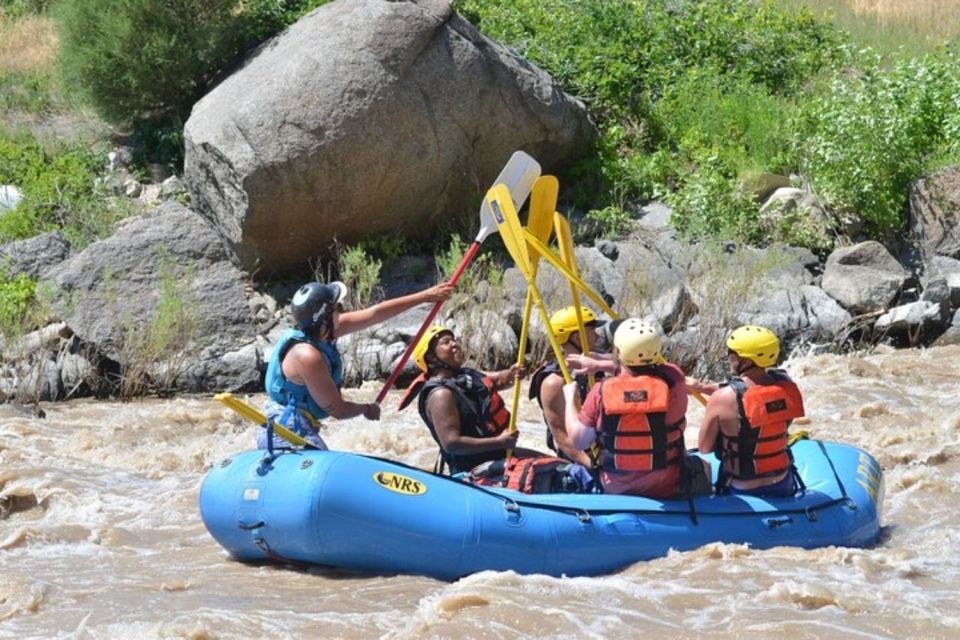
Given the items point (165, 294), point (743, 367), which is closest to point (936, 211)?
point (165, 294)

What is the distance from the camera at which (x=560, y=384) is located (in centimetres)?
554

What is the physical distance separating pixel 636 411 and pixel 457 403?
77cm

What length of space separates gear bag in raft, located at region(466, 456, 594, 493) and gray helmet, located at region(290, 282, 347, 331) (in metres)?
0.89

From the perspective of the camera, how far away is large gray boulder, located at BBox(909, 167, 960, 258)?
10617mm

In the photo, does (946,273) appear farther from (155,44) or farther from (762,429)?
(155,44)

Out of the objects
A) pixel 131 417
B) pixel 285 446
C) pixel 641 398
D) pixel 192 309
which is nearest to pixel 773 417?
Answer: pixel 641 398

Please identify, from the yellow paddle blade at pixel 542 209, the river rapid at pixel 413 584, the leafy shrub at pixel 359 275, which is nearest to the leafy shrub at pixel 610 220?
the leafy shrub at pixel 359 275

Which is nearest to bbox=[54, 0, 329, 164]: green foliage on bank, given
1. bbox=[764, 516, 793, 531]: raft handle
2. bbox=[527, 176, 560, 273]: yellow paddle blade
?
bbox=[527, 176, 560, 273]: yellow paddle blade

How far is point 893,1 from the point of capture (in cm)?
1716

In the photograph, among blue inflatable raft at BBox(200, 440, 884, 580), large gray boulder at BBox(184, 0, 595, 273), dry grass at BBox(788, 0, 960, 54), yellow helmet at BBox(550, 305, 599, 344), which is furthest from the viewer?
dry grass at BBox(788, 0, 960, 54)

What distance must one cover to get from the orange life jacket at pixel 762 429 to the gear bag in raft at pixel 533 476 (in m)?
0.59

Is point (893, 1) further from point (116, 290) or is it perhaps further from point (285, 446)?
point (285, 446)

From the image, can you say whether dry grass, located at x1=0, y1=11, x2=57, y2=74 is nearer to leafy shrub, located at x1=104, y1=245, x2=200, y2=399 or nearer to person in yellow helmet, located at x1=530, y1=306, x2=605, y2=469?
leafy shrub, located at x1=104, y1=245, x2=200, y2=399

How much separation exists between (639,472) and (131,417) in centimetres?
438
